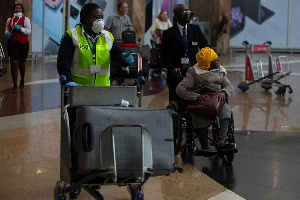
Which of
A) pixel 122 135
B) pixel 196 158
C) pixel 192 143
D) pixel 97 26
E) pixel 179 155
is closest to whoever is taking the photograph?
pixel 122 135

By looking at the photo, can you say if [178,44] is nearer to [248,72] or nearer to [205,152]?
[205,152]

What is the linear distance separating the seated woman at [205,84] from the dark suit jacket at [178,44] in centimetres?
59

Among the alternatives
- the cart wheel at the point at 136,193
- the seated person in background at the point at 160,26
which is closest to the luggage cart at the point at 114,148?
the cart wheel at the point at 136,193

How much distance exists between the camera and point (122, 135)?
4727 mm

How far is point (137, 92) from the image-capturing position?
5.85 m

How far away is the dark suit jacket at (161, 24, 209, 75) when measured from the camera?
8422mm

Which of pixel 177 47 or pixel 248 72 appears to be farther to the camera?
pixel 248 72

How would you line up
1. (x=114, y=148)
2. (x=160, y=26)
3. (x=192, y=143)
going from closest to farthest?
(x=114, y=148) < (x=192, y=143) < (x=160, y=26)

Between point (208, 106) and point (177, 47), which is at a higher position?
point (177, 47)

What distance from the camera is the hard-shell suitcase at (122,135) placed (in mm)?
4695

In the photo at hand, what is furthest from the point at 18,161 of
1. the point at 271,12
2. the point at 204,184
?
the point at 271,12

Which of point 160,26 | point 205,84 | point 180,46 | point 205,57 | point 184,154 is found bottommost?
point 184,154

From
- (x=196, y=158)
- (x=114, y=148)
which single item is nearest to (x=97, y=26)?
(x=114, y=148)

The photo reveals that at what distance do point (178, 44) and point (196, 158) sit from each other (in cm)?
141
